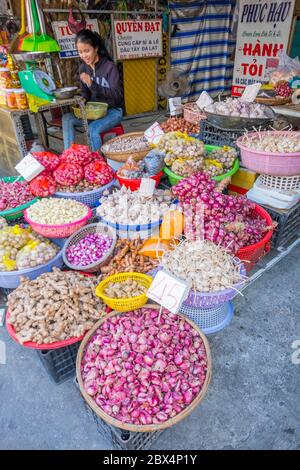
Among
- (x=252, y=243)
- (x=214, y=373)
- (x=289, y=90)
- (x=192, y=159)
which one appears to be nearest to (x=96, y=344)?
(x=214, y=373)

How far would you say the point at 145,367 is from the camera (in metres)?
1.67

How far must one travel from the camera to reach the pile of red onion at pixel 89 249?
7.88 ft

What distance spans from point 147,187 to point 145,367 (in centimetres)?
148

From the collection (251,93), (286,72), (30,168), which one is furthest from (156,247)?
(286,72)

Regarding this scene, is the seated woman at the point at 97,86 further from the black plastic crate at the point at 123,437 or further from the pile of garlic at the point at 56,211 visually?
the black plastic crate at the point at 123,437

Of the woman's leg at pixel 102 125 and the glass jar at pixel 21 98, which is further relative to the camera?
the woman's leg at pixel 102 125

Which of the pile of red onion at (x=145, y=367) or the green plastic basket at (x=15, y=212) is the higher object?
the green plastic basket at (x=15, y=212)

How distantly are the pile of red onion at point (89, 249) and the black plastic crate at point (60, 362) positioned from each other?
2.06ft

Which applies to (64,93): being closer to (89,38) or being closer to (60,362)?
(89,38)

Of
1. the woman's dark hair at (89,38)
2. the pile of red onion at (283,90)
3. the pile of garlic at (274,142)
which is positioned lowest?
the pile of garlic at (274,142)

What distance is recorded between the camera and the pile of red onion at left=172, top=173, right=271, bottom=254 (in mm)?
2188

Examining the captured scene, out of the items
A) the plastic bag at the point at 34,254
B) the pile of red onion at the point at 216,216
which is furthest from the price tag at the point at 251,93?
the plastic bag at the point at 34,254
